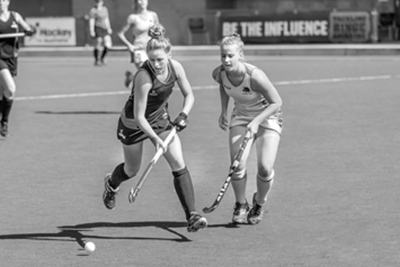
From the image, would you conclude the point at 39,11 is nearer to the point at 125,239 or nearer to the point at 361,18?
the point at 361,18

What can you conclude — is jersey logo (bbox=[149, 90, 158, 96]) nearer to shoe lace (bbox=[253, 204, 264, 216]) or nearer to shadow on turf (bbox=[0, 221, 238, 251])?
shadow on turf (bbox=[0, 221, 238, 251])

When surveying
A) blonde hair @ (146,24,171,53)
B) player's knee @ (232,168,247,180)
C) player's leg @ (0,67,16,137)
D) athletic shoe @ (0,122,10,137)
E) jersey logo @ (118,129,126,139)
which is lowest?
athletic shoe @ (0,122,10,137)

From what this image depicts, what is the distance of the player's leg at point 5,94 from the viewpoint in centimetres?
1342

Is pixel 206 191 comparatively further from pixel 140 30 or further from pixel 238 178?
pixel 140 30

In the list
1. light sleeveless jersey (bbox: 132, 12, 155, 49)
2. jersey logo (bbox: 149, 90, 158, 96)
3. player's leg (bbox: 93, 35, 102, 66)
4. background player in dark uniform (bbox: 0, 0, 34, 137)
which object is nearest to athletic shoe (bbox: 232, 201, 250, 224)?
jersey logo (bbox: 149, 90, 158, 96)

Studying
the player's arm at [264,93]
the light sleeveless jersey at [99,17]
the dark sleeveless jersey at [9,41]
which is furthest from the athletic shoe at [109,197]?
the light sleeveless jersey at [99,17]

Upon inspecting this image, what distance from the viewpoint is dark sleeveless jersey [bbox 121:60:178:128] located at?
25.3 ft

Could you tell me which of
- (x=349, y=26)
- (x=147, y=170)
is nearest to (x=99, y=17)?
(x=349, y=26)

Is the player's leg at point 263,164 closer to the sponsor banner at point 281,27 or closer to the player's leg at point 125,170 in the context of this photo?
the player's leg at point 125,170

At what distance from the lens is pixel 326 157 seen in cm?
1150

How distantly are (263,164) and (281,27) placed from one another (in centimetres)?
2746

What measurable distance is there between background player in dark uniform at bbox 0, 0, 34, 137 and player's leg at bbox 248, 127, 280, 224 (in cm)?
620

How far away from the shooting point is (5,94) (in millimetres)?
13719

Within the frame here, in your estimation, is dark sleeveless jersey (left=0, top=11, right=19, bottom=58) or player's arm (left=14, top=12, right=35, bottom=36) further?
player's arm (left=14, top=12, right=35, bottom=36)
